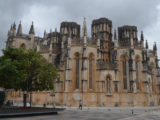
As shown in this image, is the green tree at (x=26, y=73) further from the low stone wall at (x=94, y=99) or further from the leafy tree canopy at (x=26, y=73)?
the low stone wall at (x=94, y=99)

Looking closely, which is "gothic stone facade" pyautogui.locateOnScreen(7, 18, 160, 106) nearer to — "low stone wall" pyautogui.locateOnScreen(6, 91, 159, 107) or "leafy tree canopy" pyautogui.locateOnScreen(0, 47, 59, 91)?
"low stone wall" pyautogui.locateOnScreen(6, 91, 159, 107)

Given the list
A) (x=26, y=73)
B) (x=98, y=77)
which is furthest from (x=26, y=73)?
(x=98, y=77)

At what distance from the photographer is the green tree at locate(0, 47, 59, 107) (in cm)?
2206

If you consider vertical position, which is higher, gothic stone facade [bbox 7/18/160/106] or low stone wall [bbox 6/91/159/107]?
gothic stone facade [bbox 7/18/160/106]

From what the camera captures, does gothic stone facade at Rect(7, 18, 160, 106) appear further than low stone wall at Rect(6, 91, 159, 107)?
Yes

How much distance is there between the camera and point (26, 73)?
24891mm

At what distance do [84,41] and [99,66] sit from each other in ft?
22.5

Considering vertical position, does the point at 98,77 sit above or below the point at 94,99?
above

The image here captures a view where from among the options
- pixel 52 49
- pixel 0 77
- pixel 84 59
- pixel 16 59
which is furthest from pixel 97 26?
pixel 0 77

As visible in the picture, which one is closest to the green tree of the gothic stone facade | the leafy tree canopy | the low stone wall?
the leafy tree canopy

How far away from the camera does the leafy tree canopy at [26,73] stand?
22.1 m

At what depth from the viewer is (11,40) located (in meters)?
55.6

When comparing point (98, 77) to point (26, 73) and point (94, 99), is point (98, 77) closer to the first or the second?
point (94, 99)

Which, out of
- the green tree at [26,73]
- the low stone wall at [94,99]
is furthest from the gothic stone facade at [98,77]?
the green tree at [26,73]
